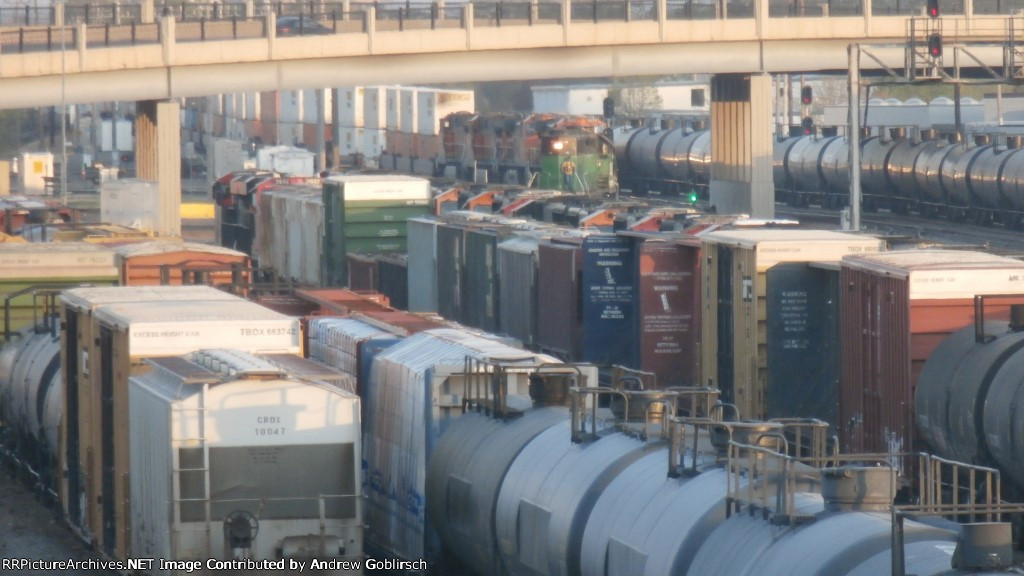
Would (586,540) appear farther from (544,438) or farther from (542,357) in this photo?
(542,357)

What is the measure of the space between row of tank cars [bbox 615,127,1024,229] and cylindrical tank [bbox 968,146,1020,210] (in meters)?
0.03

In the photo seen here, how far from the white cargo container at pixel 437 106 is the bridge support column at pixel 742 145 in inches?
1039

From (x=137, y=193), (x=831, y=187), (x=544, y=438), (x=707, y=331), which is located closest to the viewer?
(x=544, y=438)

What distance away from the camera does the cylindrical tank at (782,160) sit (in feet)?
229

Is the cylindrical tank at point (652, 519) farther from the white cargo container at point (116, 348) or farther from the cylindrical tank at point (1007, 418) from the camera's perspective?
the white cargo container at point (116, 348)

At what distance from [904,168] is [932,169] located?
2.51 metres

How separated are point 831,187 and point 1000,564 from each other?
5778 centimetres

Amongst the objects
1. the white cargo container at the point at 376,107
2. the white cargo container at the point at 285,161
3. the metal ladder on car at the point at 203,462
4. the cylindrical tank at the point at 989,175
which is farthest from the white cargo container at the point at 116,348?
the white cargo container at the point at 376,107

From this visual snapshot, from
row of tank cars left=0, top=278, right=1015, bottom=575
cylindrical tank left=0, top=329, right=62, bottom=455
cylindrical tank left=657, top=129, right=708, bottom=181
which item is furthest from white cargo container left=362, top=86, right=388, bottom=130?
row of tank cars left=0, top=278, right=1015, bottom=575

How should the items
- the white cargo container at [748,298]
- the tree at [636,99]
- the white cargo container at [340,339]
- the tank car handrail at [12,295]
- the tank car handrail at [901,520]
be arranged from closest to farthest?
the tank car handrail at [901,520], the white cargo container at [340,339], the white cargo container at [748,298], the tank car handrail at [12,295], the tree at [636,99]

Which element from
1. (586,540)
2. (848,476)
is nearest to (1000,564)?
(848,476)

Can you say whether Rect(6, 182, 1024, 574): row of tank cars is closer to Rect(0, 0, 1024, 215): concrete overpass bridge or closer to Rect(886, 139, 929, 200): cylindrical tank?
Rect(0, 0, 1024, 215): concrete overpass bridge

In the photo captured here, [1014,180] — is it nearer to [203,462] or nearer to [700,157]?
[700,157]

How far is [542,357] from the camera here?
16797 mm
